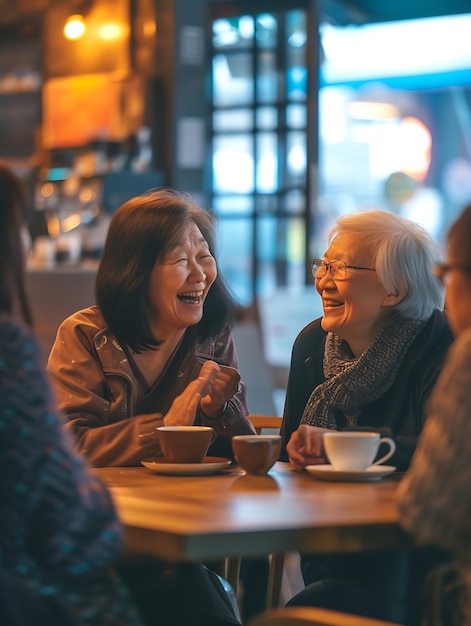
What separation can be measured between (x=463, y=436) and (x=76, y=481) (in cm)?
49

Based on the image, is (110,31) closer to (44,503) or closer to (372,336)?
(372,336)

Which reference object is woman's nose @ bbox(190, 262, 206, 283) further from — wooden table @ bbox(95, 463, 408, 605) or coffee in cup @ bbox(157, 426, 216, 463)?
wooden table @ bbox(95, 463, 408, 605)

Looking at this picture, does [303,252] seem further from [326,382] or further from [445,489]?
[445,489]

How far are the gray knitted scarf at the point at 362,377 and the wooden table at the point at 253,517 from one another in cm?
42

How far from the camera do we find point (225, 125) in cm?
845

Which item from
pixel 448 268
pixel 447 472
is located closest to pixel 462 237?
pixel 448 268

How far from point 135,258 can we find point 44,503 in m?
1.21

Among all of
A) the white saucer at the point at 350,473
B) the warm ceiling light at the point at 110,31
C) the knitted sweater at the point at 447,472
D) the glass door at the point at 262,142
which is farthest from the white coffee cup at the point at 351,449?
the warm ceiling light at the point at 110,31

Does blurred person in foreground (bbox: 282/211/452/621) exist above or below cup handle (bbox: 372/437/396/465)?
above

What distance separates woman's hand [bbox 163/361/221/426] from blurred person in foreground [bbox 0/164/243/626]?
75 centimetres

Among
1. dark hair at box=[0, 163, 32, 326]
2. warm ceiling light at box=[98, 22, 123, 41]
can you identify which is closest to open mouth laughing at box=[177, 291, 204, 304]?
dark hair at box=[0, 163, 32, 326]

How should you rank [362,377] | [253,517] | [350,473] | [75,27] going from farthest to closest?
[75,27] < [362,377] < [350,473] < [253,517]

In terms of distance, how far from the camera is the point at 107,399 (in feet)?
7.68

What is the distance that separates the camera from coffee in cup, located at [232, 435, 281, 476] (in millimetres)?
1948
